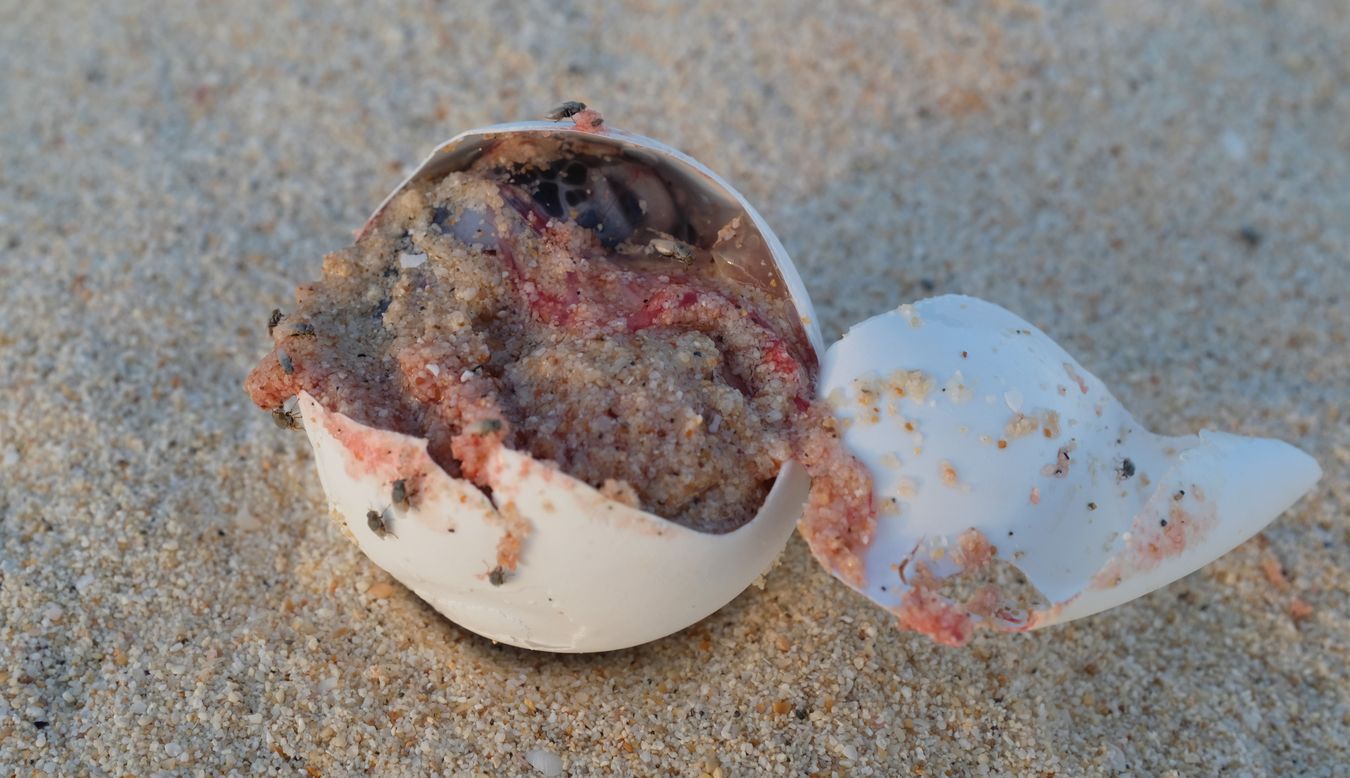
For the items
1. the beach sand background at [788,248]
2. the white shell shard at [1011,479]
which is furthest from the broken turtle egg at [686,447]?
the beach sand background at [788,248]

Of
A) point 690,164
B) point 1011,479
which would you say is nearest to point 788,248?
point 690,164

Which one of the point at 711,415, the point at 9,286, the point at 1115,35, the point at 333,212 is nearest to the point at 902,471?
the point at 711,415

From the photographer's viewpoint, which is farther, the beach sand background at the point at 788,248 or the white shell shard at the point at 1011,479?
the beach sand background at the point at 788,248

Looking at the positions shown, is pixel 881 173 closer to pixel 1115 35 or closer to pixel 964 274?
pixel 964 274

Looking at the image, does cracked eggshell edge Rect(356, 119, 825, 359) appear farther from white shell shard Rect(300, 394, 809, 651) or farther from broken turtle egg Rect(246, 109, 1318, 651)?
white shell shard Rect(300, 394, 809, 651)

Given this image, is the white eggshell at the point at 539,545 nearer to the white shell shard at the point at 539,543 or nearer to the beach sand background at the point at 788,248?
the white shell shard at the point at 539,543

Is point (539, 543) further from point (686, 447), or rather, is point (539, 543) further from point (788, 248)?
point (788, 248)

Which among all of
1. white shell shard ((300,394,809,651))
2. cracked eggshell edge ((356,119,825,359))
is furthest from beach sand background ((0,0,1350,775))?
cracked eggshell edge ((356,119,825,359))
